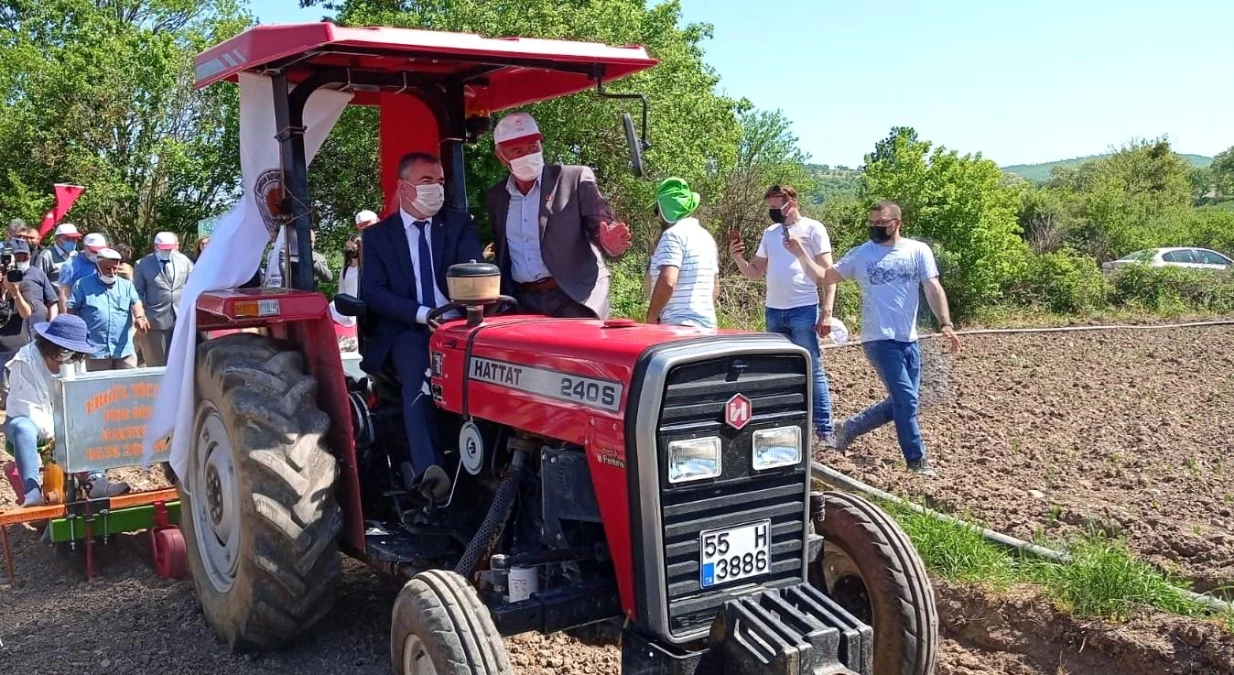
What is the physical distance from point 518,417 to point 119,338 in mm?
6464

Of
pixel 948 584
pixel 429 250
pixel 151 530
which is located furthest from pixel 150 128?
pixel 948 584

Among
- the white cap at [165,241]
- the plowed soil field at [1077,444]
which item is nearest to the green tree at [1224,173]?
the plowed soil field at [1077,444]

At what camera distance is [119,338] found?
8.75 meters

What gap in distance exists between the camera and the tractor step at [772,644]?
2814 mm

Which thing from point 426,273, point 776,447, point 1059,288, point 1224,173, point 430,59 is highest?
point 1224,173

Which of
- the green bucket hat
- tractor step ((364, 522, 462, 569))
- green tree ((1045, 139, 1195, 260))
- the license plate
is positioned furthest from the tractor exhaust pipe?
green tree ((1045, 139, 1195, 260))

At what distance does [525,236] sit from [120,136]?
55.8 ft

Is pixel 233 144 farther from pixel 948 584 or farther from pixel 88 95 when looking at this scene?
pixel 948 584

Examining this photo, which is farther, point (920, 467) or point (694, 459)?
point (920, 467)

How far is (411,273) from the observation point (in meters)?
4.34

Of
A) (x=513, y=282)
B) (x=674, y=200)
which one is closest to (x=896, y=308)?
(x=674, y=200)

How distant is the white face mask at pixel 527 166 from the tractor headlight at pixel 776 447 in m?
1.78

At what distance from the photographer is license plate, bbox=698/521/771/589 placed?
10.2 ft

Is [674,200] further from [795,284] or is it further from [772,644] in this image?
[772,644]
